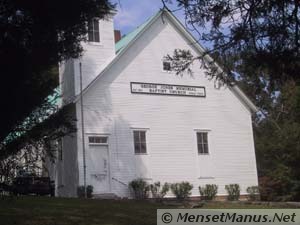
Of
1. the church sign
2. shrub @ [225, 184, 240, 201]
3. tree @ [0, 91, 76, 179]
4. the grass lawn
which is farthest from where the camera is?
shrub @ [225, 184, 240, 201]

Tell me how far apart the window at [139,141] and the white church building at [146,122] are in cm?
5

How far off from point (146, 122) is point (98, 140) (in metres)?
2.75

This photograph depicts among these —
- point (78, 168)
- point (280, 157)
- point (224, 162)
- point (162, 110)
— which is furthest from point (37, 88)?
point (280, 157)

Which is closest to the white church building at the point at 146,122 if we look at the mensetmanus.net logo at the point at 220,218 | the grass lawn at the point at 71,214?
the grass lawn at the point at 71,214

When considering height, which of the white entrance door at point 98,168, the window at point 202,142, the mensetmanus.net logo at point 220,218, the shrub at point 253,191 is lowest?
the mensetmanus.net logo at point 220,218

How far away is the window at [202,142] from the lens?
29812 mm

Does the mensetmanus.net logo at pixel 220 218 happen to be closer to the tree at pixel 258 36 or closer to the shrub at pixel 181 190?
the tree at pixel 258 36

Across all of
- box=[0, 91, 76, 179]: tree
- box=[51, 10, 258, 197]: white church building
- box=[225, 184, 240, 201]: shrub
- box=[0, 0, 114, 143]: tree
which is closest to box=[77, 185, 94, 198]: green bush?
box=[51, 10, 258, 197]: white church building

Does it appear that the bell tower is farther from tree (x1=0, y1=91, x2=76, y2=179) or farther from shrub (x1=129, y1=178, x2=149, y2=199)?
tree (x1=0, y1=91, x2=76, y2=179)

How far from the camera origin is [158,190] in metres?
28.0

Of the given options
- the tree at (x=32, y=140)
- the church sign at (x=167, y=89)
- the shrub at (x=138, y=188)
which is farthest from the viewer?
the church sign at (x=167, y=89)

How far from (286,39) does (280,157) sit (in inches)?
1055

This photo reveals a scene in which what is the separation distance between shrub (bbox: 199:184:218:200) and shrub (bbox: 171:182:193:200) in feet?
3.09

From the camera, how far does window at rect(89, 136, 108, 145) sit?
27.2 m
